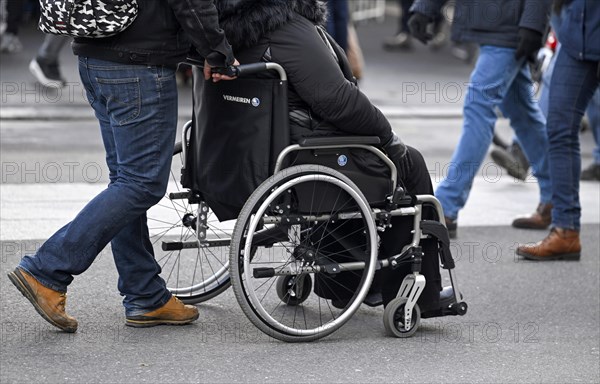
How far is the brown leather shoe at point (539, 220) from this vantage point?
7.06 metres

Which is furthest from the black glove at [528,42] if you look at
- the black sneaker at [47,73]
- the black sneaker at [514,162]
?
the black sneaker at [47,73]

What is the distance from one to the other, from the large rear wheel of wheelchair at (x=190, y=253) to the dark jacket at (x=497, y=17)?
6.72ft

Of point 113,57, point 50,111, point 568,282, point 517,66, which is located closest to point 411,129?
point 50,111

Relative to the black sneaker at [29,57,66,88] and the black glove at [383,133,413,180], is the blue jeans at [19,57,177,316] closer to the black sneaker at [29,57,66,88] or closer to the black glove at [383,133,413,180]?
the black glove at [383,133,413,180]

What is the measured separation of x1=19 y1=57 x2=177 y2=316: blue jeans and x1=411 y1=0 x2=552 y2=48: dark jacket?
106 inches

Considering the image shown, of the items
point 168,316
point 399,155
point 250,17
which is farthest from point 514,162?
point 250,17

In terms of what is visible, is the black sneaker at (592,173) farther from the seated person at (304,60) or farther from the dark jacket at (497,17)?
the seated person at (304,60)

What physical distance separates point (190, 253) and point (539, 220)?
241 cm

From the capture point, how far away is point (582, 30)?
6.10 m

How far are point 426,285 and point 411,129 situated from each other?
588cm

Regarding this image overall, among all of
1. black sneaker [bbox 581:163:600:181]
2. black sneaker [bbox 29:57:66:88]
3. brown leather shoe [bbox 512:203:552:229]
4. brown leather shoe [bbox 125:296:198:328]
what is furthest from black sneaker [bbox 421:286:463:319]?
black sneaker [bbox 29:57:66:88]

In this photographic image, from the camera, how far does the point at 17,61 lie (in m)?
12.3

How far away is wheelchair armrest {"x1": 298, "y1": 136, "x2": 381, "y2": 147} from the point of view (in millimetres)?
4504

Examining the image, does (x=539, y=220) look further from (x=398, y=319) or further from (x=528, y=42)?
(x=398, y=319)
